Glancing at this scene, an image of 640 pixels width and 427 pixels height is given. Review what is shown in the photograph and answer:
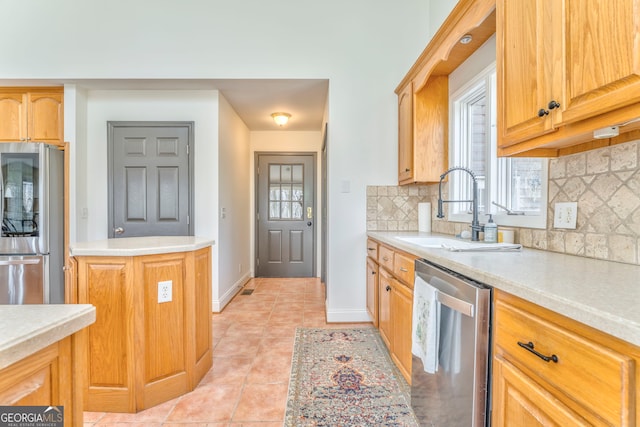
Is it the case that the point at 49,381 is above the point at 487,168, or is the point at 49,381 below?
below

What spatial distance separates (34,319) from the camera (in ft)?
2.15

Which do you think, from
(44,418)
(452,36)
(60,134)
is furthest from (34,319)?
(60,134)

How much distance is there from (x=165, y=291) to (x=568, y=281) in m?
1.83

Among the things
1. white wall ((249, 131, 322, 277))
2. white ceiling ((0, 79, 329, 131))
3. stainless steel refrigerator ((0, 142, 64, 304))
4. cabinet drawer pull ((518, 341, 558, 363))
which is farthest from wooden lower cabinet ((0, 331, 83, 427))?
white wall ((249, 131, 322, 277))

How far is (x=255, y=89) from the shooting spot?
3.33 m

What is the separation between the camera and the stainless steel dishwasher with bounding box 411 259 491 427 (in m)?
1.05

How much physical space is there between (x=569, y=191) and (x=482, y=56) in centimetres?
122

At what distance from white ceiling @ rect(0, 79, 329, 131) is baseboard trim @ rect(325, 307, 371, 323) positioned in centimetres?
230

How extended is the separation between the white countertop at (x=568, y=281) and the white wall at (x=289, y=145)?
12.0ft

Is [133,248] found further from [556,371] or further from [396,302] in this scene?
[556,371]

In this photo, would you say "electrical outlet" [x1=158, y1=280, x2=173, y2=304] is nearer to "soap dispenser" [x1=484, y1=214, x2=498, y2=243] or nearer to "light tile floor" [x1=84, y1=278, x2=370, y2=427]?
"light tile floor" [x1=84, y1=278, x2=370, y2=427]

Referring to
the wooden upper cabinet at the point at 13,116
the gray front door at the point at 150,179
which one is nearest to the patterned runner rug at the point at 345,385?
the gray front door at the point at 150,179

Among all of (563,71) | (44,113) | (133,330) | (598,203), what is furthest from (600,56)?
(44,113)

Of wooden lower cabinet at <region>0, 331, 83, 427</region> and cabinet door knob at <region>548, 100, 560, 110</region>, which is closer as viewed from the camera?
wooden lower cabinet at <region>0, 331, 83, 427</region>
